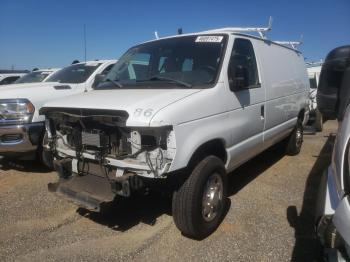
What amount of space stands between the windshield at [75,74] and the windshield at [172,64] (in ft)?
7.95

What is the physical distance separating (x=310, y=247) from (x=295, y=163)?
126 inches

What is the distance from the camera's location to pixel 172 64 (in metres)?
4.21

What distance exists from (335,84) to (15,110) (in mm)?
4574

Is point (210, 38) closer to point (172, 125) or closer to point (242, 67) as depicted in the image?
point (242, 67)

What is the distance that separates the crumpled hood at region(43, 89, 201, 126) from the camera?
3.00m

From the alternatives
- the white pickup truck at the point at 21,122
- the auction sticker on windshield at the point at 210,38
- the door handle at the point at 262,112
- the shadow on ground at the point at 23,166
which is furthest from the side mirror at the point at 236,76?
the shadow on ground at the point at 23,166

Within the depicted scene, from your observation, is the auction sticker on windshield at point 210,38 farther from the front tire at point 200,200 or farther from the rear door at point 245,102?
the front tire at point 200,200

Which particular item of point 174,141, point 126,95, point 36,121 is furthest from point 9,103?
point 174,141

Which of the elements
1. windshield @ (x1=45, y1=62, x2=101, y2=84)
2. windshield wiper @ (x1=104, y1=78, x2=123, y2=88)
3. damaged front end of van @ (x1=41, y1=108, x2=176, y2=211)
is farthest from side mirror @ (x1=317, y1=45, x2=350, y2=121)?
windshield @ (x1=45, y1=62, x2=101, y2=84)

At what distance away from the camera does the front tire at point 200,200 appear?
10.8 feet

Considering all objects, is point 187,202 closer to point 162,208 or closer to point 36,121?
point 162,208

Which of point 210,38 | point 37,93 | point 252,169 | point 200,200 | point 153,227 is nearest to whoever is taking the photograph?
point 200,200

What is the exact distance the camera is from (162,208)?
441 cm

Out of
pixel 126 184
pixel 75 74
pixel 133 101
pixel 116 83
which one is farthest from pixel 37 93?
pixel 126 184
